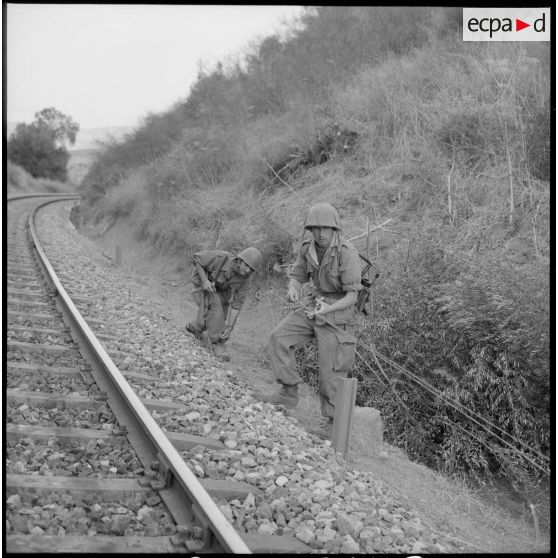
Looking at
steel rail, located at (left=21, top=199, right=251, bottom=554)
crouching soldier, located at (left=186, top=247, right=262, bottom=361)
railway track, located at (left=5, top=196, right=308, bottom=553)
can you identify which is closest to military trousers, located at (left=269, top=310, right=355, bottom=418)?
railway track, located at (left=5, top=196, right=308, bottom=553)

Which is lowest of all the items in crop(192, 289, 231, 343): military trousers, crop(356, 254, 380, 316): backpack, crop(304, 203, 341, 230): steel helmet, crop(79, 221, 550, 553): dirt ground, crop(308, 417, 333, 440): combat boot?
crop(79, 221, 550, 553): dirt ground

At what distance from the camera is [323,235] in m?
5.25

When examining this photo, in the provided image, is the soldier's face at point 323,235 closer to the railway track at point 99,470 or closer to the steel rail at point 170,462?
the railway track at point 99,470

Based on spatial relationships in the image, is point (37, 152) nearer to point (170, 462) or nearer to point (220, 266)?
point (220, 266)

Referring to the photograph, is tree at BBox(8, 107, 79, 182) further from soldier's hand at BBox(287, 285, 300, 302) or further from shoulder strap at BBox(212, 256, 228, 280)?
soldier's hand at BBox(287, 285, 300, 302)

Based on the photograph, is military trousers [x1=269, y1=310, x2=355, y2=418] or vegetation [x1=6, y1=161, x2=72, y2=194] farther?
vegetation [x1=6, y1=161, x2=72, y2=194]

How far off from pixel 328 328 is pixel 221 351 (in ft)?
9.18

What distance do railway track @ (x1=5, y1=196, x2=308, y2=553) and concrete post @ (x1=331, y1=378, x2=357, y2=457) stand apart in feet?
3.35

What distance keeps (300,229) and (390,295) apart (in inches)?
122

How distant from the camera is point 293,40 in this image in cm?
1983

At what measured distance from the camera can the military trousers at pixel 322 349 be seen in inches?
208

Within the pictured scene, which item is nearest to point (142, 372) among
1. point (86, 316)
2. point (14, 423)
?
point (14, 423)

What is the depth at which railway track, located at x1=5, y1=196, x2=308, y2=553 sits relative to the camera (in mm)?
2896

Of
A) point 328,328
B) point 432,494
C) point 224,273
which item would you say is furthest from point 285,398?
point 224,273
